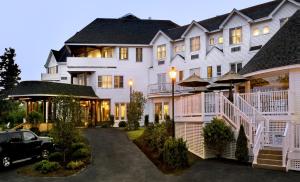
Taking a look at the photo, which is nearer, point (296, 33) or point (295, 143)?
point (295, 143)

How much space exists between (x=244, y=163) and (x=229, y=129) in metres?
2.04

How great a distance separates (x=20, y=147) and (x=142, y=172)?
24.6 feet

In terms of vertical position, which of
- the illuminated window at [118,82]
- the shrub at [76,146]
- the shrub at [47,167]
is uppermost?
the illuminated window at [118,82]

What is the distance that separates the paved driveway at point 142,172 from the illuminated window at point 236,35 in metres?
18.4

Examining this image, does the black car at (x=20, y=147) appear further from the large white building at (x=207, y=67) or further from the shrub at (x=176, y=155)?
the large white building at (x=207, y=67)

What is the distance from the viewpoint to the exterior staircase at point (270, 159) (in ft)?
59.8

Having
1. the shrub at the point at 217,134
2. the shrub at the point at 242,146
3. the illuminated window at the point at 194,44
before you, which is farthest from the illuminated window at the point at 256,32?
the shrub at the point at 242,146

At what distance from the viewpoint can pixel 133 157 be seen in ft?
77.2

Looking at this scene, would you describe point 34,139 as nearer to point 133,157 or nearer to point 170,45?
point 133,157

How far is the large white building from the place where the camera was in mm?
20625

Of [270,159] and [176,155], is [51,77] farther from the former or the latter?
[270,159]

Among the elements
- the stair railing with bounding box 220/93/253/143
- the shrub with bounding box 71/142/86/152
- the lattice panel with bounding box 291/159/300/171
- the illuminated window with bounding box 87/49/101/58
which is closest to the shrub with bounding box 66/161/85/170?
the shrub with bounding box 71/142/86/152

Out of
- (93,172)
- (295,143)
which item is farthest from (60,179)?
(295,143)

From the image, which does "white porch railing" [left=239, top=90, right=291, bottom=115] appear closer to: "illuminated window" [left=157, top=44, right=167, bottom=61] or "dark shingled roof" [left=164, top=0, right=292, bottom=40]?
"dark shingled roof" [left=164, top=0, right=292, bottom=40]
